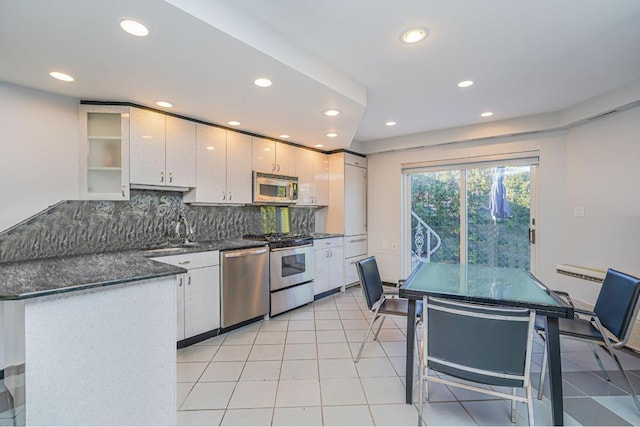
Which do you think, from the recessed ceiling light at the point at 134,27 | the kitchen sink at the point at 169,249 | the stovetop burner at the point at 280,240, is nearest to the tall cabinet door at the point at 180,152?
the kitchen sink at the point at 169,249

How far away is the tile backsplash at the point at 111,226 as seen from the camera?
2330mm

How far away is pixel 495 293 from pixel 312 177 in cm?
314

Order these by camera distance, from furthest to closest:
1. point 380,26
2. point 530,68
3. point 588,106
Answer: point 588,106
point 530,68
point 380,26

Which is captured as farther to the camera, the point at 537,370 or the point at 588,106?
the point at 588,106

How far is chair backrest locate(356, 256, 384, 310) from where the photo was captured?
254 cm

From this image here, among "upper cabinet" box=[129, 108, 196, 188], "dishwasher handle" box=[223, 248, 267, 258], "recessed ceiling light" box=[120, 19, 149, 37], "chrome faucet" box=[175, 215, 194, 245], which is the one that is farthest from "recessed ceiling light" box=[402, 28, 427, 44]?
"chrome faucet" box=[175, 215, 194, 245]

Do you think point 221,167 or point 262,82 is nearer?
point 262,82

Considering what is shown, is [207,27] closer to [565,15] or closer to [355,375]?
[565,15]

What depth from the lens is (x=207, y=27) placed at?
1567 mm

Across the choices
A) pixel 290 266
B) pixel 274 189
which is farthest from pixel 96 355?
pixel 274 189

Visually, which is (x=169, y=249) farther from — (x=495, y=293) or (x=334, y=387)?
(x=495, y=293)

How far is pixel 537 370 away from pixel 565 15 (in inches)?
102

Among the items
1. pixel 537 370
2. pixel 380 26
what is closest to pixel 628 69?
pixel 380 26

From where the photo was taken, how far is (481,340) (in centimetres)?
154
